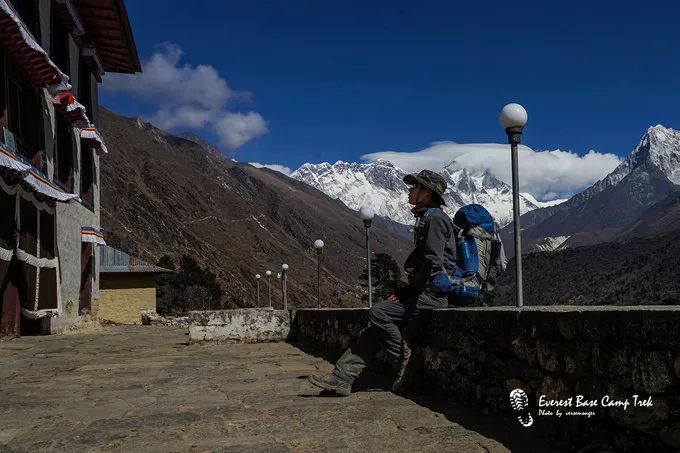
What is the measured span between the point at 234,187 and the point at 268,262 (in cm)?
4330

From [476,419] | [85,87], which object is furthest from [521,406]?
[85,87]

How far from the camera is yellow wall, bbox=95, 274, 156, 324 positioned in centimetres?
3033

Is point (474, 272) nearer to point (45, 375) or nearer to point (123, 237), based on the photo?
point (45, 375)

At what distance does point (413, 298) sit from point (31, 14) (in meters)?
13.7

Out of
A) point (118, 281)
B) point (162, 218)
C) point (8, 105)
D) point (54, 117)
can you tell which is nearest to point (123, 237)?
point (162, 218)

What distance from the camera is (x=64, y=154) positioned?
18.7m

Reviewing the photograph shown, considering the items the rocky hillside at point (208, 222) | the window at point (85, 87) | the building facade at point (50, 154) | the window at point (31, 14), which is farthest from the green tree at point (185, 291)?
the window at point (31, 14)

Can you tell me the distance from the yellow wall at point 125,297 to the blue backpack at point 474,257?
2659cm

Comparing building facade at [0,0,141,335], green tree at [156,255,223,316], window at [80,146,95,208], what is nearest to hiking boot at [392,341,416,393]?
building facade at [0,0,141,335]

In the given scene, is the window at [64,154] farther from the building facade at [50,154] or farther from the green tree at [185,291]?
the green tree at [185,291]

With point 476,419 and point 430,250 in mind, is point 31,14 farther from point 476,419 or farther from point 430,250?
point 476,419

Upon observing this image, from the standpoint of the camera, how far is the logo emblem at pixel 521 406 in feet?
12.9

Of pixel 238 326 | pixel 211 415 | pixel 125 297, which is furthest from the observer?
pixel 125 297

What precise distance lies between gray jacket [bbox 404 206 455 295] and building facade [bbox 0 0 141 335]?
862 centimetres
